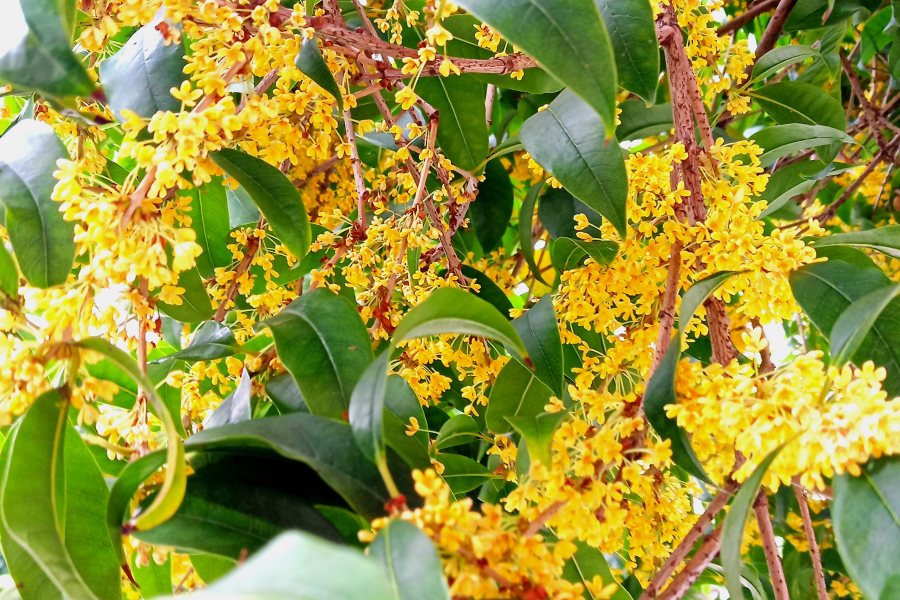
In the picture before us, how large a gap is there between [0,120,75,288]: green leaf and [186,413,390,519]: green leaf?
228 mm

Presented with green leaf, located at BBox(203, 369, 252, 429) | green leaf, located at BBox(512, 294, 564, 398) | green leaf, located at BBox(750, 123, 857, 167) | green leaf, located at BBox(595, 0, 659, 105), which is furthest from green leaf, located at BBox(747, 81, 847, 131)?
green leaf, located at BBox(203, 369, 252, 429)

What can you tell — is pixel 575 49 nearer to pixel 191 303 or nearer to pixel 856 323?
pixel 856 323

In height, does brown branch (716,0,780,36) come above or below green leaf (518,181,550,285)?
above

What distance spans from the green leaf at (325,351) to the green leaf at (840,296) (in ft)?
1.54

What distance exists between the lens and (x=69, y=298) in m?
0.52

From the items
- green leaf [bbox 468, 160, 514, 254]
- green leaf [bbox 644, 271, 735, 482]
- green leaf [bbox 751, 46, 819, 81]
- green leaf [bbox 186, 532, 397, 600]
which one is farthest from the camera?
green leaf [bbox 468, 160, 514, 254]

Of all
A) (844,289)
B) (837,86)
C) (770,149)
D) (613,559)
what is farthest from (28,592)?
(837,86)

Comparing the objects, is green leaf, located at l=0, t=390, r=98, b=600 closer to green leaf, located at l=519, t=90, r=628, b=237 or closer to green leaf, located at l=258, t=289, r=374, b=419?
green leaf, located at l=258, t=289, r=374, b=419

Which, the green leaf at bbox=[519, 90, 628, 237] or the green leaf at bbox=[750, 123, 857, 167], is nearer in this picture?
the green leaf at bbox=[519, 90, 628, 237]

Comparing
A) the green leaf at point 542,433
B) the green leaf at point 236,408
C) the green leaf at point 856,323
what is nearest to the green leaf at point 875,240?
the green leaf at point 856,323

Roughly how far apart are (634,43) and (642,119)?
0.34m

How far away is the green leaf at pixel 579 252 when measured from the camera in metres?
0.84

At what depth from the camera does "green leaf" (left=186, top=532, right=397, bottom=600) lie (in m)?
0.28

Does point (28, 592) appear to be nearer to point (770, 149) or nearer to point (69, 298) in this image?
point (69, 298)
